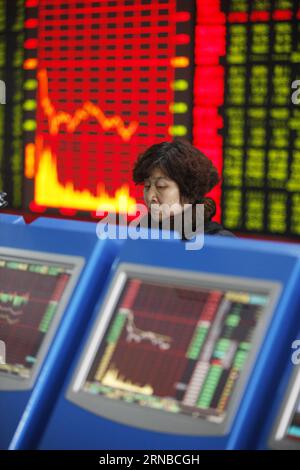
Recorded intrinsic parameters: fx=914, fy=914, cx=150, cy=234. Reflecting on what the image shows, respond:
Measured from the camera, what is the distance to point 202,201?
2777 mm

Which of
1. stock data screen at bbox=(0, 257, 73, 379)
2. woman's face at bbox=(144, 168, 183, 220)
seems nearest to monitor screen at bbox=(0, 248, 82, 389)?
stock data screen at bbox=(0, 257, 73, 379)

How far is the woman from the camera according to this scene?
8.91 ft

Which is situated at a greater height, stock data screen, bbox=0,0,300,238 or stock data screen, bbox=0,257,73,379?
stock data screen, bbox=0,0,300,238

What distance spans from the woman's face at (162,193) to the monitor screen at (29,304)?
102 cm

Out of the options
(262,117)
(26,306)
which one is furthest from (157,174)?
Result: (262,117)

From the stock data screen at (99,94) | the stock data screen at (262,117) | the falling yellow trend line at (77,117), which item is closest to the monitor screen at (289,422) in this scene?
the stock data screen at (262,117)

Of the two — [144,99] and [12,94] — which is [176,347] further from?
[12,94]

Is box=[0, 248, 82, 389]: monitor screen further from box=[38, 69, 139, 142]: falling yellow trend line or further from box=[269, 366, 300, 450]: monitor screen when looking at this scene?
box=[38, 69, 139, 142]: falling yellow trend line

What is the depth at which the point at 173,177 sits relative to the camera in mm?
2729

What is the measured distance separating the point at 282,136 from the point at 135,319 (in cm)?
288

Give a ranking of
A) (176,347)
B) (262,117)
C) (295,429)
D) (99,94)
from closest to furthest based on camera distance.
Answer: (295,429)
(176,347)
(262,117)
(99,94)

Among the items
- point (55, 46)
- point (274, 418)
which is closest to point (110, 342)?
point (274, 418)

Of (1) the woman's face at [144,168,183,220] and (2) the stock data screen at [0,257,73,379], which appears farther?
(1) the woman's face at [144,168,183,220]

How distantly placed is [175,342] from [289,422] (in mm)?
242
